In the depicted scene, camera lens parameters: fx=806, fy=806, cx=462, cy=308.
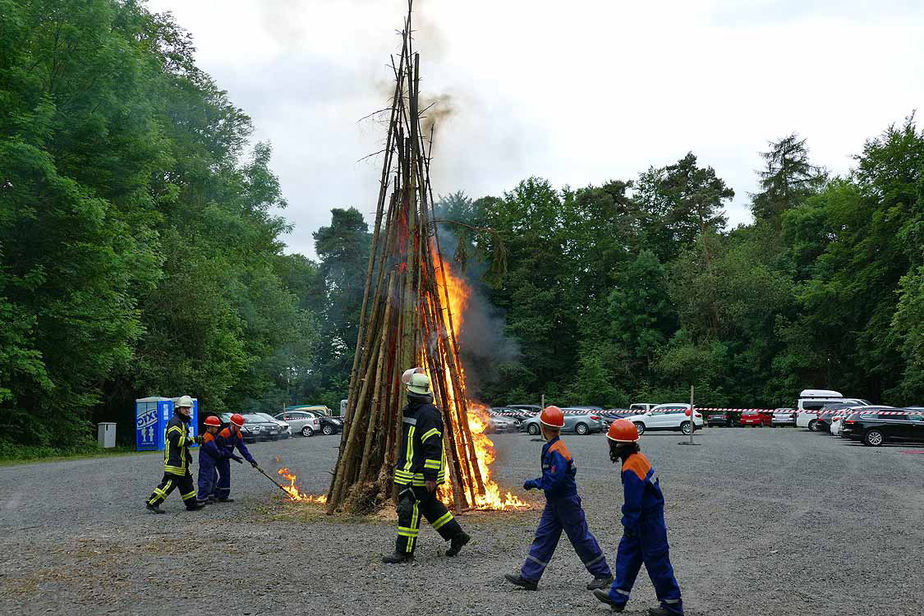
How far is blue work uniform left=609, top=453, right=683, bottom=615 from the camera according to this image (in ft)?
19.8

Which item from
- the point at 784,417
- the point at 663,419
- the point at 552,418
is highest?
the point at 552,418

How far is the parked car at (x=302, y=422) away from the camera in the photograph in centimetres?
4356

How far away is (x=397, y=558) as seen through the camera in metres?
8.05

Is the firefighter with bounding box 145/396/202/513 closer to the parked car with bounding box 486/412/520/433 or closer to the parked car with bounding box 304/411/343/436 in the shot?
the parked car with bounding box 486/412/520/433

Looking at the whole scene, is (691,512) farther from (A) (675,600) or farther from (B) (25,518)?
(B) (25,518)

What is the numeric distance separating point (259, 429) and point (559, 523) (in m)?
30.9

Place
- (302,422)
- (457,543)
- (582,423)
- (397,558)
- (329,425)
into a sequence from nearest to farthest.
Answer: (397,558) → (457,543) → (582,423) → (302,422) → (329,425)

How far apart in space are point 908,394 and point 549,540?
4085cm

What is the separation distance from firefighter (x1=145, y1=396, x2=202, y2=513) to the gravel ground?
348mm

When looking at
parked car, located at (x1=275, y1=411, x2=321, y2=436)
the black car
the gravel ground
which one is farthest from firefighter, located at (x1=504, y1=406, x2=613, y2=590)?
parked car, located at (x1=275, y1=411, x2=321, y2=436)

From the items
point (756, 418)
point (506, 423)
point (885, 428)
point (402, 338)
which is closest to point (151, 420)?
point (506, 423)

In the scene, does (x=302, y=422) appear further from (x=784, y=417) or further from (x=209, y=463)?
(x=209, y=463)

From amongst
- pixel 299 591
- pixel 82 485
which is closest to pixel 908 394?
pixel 82 485

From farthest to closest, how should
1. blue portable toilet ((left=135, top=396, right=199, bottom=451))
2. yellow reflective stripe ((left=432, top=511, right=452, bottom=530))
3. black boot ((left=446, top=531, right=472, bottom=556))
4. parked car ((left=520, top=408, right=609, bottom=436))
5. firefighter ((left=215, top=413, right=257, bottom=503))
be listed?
parked car ((left=520, top=408, right=609, bottom=436)), blue portable toilet ((left=135, top=396, right=199, bottom=451)), firefighter ((left=215, top=413, right=257, bottom=503)), black boot ((left=446, top=531, right=472, bottom=556)), yellow reflective stripe ((left=432, top=511, right=452, bottom=530))
